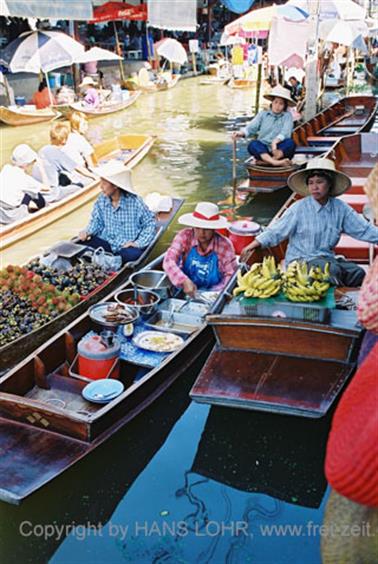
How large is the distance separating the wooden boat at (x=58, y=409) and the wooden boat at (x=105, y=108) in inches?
500

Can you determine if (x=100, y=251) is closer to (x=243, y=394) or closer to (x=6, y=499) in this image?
(x=243, y=394)

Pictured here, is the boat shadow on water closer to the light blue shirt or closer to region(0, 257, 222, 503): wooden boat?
region(0, 257, 222, 503): wooden boat

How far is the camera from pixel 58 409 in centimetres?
363

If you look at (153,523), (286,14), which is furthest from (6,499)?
(286,14)

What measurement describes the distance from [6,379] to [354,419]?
9.38ft

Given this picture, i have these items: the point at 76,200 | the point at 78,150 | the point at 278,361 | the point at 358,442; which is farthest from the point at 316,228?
the point at 78,150

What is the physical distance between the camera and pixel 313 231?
5039 millimetres

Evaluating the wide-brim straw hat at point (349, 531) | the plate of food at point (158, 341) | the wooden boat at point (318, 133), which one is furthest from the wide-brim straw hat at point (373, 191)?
the wooden boat at point (318, 133)

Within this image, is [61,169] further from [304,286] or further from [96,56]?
[96,56]

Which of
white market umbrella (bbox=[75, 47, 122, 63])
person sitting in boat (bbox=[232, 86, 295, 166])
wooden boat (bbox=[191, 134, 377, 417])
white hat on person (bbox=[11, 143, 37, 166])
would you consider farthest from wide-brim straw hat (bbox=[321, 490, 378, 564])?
white market umbrella (bbox=[75, 47, 122, 63])

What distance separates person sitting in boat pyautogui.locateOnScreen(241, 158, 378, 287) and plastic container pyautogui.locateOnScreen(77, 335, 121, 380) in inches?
57.9

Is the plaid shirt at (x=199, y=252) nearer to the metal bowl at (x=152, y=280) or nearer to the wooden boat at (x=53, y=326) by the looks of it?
the metal bowl at (x=152, y=280)

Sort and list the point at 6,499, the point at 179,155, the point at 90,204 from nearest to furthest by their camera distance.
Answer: the point at 6,499
the point at 90,204
the point at 179,155

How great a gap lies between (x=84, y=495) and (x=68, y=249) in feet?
9.57
